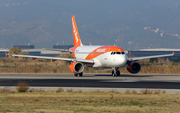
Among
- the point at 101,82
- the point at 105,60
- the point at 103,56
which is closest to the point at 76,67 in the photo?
the point at 103,56

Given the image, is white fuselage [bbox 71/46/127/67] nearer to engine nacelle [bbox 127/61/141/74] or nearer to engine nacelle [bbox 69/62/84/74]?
engine nacelle [bbox 69/62/84/74]

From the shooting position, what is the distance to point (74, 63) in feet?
151

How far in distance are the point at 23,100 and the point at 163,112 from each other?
872 centimetres

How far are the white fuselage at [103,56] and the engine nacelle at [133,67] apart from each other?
3.00 m

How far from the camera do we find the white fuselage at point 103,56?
4353cm

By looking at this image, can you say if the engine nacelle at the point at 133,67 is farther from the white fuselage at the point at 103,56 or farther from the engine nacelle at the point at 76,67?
the engine nacelle at the point at 76,67

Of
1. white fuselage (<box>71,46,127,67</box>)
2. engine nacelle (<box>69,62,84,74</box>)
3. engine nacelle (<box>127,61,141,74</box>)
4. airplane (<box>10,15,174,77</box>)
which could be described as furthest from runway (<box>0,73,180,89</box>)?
engine nacelle (<box>127,61,141,74</box>)

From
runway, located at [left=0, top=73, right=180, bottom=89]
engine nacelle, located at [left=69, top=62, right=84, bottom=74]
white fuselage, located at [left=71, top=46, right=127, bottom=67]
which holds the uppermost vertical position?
white fuselage, located at [left=71, top=46, right=127, bottom=67]

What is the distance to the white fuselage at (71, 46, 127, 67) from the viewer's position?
43.5m

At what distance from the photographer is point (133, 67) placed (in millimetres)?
47125

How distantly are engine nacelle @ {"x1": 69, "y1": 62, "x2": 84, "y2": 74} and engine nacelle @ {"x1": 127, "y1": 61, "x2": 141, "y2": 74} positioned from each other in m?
6.39

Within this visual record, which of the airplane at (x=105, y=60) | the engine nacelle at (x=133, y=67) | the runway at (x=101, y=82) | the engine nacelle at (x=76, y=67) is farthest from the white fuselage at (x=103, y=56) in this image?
the runway at (x=101, y=82)

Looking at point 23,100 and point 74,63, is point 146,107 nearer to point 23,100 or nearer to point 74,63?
point 23,100

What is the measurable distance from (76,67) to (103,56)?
395cm
